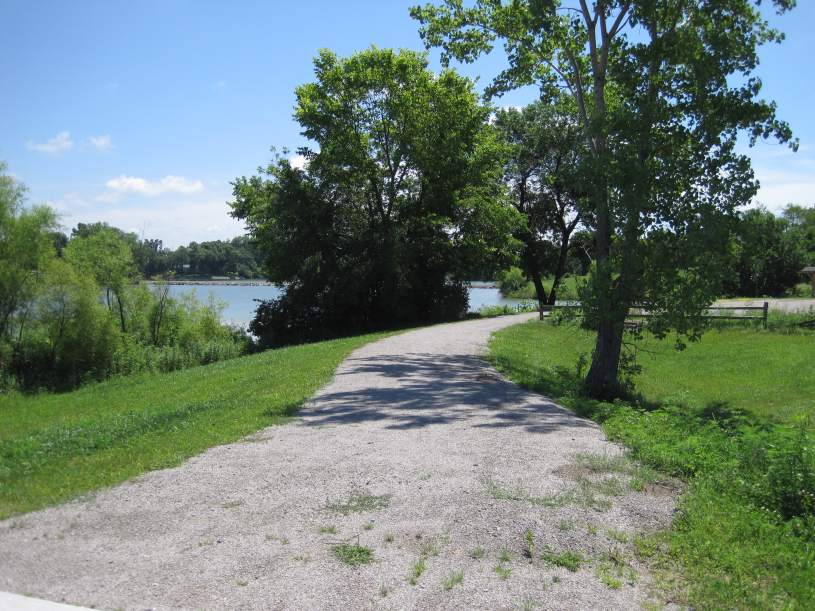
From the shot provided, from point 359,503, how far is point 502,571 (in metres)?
1.72

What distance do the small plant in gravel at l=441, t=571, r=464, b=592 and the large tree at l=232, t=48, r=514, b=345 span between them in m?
27.2

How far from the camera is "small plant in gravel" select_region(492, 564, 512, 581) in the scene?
4.51m

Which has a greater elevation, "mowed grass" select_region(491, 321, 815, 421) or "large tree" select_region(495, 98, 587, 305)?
"large tree" select_region(495, 98, 587, 305)

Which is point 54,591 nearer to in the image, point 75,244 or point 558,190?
point 75,244

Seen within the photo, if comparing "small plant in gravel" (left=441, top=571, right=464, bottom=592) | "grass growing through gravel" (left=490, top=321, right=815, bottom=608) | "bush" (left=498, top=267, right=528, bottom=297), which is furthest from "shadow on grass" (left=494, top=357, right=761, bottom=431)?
"bush" (left=498, top=267, right=528, bottom=297)

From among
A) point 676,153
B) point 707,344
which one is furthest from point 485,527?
point 707,344

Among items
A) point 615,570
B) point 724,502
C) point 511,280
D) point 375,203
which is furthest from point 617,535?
point 511,280

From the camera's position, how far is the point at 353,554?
15.9ft

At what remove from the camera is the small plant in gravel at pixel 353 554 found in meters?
4.74

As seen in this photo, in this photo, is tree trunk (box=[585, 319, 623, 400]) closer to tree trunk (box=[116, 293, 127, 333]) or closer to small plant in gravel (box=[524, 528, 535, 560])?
small plant in gravel (box=[524, 528, 535, 560])

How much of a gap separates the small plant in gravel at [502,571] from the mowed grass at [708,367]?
333 inches

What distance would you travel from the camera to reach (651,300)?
14281 mm

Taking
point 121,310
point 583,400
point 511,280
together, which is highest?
point 511,280

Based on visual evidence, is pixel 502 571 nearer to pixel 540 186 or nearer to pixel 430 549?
pixel 430 549
